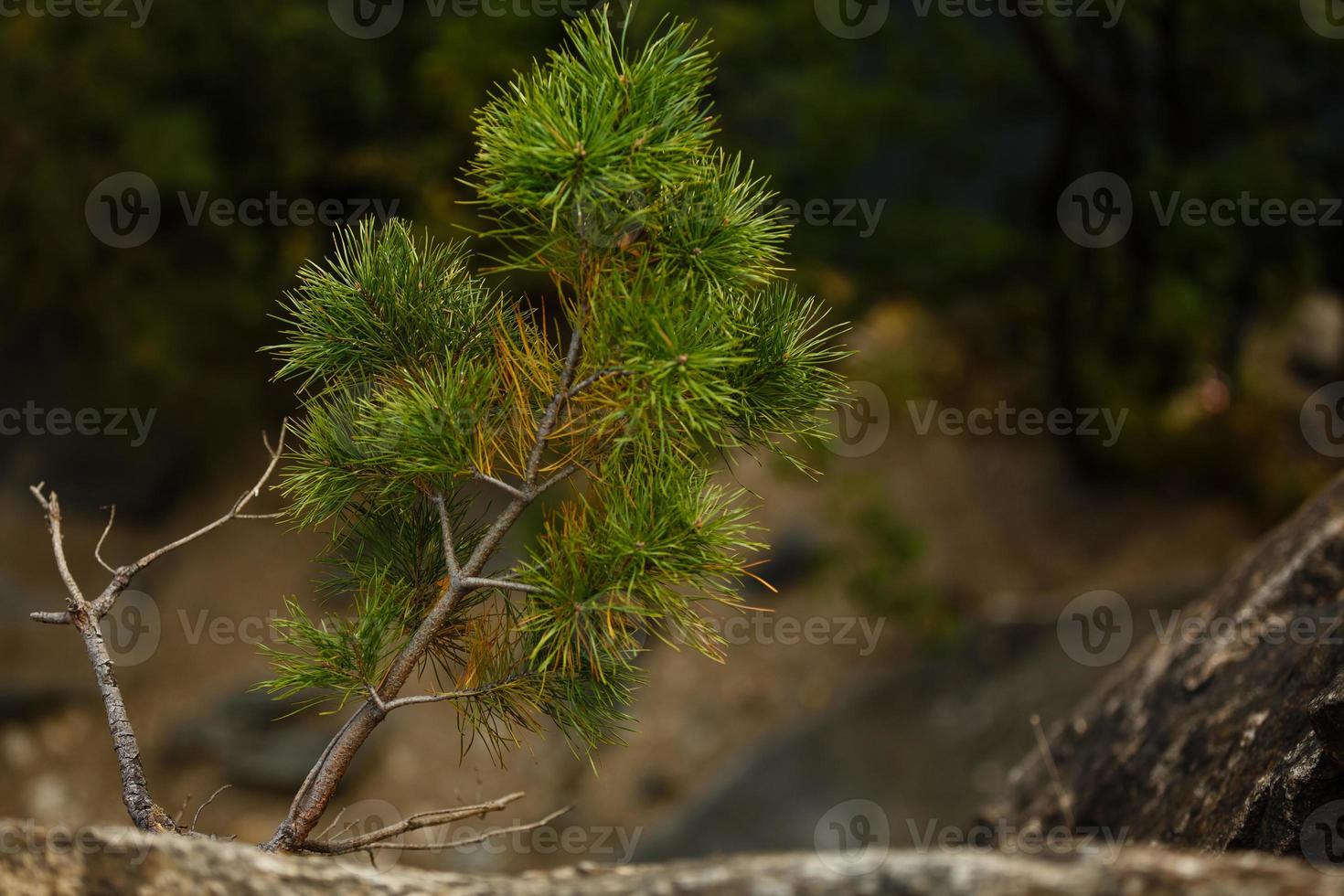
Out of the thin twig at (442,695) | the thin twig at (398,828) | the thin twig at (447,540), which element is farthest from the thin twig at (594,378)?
the thin twig at (398,828)

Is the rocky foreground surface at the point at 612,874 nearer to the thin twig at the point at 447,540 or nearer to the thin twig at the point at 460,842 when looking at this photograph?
the thin twig at the point at 460,842

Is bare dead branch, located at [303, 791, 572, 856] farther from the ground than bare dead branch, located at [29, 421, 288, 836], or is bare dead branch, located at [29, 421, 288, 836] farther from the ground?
bare dead branch, located at [29, 421, 288, 836]

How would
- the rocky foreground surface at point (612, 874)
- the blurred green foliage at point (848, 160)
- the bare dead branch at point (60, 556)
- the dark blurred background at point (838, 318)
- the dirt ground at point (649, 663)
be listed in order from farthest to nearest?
1. the dirt ground at point (649, 663)
2. the blurred green foliage at point (848, 160)
3. the dark blurred background at point (838, 318)
4. the bare dead branch at point (60, 556)
5. the rocky foreground surface at point (612, 874)

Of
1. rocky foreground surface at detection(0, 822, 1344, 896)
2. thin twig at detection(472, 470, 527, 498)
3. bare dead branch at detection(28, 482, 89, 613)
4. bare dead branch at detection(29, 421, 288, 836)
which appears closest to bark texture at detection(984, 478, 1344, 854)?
rocky foreground surface at detection(0, 822, 1344, 896)

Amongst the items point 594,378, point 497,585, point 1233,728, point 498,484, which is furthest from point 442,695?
point 1233,728

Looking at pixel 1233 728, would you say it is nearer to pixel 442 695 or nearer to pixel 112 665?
pixel 442 695

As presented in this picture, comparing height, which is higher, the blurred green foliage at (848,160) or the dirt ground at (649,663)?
the blurred green foliage at (848,160)

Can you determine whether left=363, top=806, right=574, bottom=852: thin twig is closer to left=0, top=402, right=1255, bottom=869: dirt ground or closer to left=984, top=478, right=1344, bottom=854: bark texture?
left=984, top=478, right=1344, bottom=854: bark texture
